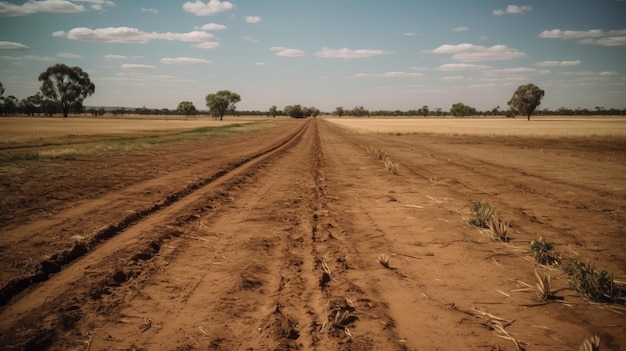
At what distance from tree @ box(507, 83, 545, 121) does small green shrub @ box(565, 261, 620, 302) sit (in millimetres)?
108940

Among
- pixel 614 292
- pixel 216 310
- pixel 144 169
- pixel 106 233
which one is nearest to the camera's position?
pixel 216 310

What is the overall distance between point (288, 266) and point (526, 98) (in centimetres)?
11159

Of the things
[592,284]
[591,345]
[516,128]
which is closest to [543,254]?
[592,284]

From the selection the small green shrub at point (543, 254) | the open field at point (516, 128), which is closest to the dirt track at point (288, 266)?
the small green shrub at point (543, 254)

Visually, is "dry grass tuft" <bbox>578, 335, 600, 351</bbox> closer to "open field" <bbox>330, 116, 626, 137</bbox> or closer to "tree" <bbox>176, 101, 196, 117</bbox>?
"open field" <bbox>330, 116, 626, 137</bbox>

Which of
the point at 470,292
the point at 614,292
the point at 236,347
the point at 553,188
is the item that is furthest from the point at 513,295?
the point at 553,188

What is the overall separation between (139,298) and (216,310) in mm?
916

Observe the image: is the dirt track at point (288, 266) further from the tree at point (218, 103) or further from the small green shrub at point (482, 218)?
the tree at point (218, 103)

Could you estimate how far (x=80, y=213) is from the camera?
620 cm

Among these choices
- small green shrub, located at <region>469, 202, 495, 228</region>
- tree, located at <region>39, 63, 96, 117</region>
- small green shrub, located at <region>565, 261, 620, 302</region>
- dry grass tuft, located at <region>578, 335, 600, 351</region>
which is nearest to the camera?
dry grass tuft, located at <region>578, 335, 600, 351</region>

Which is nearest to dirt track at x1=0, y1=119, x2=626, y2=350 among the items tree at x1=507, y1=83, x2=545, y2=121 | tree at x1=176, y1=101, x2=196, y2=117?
tree at x1=507, y1=83, x2=545, y2=121

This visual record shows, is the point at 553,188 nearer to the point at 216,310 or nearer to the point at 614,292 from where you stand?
the point at 614,292

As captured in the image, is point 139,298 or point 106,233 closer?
point 139,298

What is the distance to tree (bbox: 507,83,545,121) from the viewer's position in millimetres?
90875
